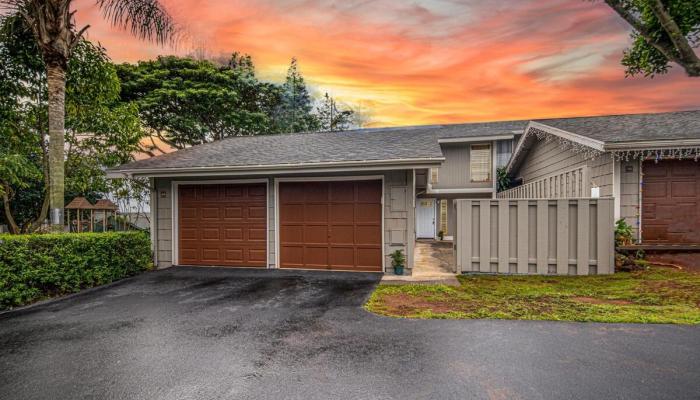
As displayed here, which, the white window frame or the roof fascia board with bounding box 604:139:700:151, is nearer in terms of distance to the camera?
the roof fascia board with bounding box 604:139:700:151

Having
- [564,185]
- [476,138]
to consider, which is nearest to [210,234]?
[564,185]

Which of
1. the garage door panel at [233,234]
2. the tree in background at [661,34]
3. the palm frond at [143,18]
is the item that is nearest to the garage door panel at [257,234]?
the garage door panel at [233,234]

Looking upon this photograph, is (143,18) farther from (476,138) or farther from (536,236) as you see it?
(476,138)

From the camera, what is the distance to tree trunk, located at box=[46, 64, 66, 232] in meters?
6.61

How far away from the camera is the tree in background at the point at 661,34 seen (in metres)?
5.29

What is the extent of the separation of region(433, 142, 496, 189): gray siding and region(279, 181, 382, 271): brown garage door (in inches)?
343

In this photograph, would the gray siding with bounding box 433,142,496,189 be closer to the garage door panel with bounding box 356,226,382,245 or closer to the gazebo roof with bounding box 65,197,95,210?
the garage door panel with bounding box 356,226,382,245

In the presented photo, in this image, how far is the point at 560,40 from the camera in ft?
30.0

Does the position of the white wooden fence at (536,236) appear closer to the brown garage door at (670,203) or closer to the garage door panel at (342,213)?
the brown garage door at (670,203)

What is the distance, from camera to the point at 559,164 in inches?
382

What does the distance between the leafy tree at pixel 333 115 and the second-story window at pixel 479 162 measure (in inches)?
566

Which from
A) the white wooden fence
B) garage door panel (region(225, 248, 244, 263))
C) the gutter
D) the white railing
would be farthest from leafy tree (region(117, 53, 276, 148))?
the white wooden fence

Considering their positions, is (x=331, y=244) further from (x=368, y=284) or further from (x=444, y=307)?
(x=444, y=307)

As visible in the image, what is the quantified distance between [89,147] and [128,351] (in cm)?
1002
